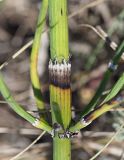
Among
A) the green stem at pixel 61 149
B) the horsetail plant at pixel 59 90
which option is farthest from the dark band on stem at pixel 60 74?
the green stem at pixel 61 149

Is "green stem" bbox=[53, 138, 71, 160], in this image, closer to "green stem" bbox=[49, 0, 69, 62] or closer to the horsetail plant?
the horsetail plant

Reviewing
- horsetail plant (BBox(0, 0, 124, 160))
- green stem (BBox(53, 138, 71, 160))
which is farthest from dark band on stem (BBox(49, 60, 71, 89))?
green stem (BBox(53, 138, 71, 160))

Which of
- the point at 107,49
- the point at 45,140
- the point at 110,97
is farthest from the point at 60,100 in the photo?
the point at 107,49

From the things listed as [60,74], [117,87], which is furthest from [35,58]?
[117,87]

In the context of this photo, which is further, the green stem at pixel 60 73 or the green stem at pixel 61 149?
the green stem at pixel 61 149

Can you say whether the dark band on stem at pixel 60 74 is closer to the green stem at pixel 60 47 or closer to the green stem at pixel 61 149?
the green stem at pixel 60 47

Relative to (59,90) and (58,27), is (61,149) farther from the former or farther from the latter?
(58,27)

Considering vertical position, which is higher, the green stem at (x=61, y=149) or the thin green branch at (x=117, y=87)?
the thin green branch at (x=117, y=87)
